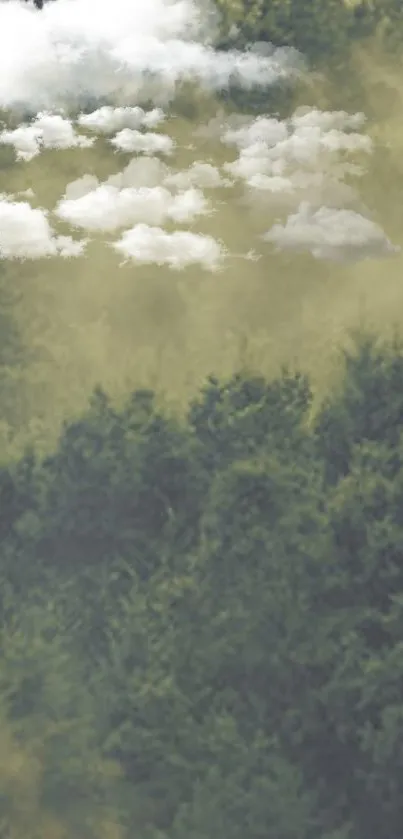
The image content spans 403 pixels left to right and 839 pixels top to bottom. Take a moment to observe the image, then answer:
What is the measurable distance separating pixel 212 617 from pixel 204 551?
0.17 m

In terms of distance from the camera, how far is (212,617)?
2.24 metres

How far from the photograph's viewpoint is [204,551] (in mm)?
2328

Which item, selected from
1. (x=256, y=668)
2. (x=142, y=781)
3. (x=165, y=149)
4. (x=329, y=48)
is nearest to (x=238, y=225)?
(x=165, y=149)

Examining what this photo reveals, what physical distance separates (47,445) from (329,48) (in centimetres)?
121

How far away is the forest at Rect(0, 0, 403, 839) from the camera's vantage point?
216 centimetres

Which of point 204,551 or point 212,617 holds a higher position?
point 204,551

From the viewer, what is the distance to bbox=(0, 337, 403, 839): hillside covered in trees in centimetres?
215

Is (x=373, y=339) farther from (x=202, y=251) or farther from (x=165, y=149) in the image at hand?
(x=165, y=149)

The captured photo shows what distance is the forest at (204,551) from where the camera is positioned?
7.07 ft

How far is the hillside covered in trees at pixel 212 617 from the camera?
7.04 ft

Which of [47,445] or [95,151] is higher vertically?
[95,151]

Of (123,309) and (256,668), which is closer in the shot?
(256,668)

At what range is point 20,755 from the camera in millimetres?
2230

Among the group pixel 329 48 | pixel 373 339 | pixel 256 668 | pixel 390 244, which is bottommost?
pixel 256 668
